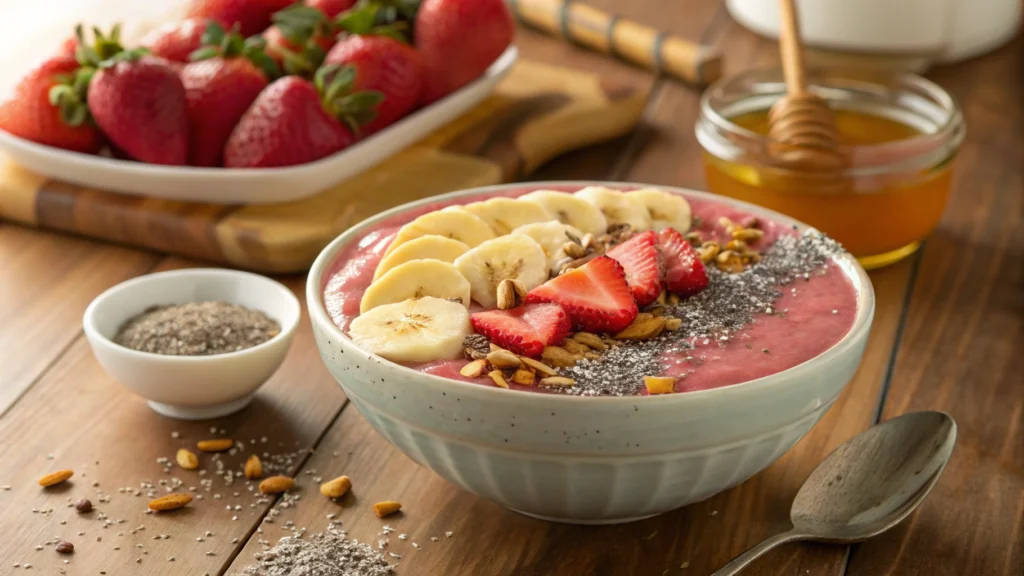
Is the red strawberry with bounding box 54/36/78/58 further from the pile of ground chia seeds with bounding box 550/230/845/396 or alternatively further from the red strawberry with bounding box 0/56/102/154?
the pile of ground chia seeds with bounding box 550/230/845/396

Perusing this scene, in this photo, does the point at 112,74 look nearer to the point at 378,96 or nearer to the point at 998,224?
the point at 378,96

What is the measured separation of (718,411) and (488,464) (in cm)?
21

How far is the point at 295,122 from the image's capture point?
67.9 inches

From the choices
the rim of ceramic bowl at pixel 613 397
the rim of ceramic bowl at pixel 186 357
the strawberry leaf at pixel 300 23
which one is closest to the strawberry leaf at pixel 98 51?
the strawberry leaf at pixel 300 23

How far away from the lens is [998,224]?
1.88m

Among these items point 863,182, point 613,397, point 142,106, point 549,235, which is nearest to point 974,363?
point 863,182

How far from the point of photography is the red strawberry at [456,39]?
6.48 feet

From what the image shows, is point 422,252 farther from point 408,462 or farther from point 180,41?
point 180,41

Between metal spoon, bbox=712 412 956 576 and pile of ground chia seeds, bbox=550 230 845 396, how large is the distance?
18 cm

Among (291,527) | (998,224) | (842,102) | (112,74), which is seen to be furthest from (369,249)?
(998,224)

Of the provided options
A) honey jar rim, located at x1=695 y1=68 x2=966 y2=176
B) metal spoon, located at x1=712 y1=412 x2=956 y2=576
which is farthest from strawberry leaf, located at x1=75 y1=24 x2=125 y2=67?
metal spoon, located at x1=712 y1=412 x2=956 y2=576

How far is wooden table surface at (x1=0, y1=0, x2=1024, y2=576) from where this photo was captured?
3.74ft

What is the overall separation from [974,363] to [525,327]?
698 mm

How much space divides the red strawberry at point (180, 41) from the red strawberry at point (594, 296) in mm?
998
